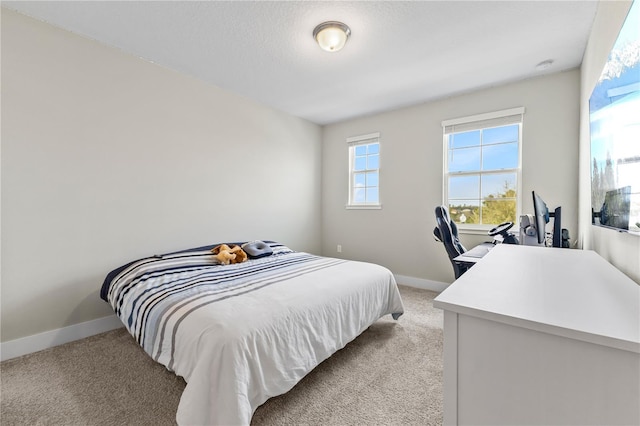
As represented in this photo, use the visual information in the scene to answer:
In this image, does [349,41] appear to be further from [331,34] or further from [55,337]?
[55,337]

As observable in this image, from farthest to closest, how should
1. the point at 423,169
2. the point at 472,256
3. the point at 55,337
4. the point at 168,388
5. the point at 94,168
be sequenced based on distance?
the point at 423,169 → the point at 94,168 → the point at 55,337 → the point at 472,256 → the point at 168,388

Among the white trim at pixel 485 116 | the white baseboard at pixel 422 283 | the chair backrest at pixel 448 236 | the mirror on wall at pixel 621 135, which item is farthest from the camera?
the white baseboard at pixel 422 283

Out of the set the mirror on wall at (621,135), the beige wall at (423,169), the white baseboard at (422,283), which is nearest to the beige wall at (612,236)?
the mirror on wall at (621,135)

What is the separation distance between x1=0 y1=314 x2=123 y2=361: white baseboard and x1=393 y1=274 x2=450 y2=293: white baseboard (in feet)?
11.1

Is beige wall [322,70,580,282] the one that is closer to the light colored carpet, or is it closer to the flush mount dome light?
the light colored carpet

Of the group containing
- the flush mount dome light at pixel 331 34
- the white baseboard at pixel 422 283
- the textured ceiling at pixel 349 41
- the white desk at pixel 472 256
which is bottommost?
the white baseboard at pixel 422 283

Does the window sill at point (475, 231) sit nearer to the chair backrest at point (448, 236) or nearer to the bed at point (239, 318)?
the chair backrest at point (448, 236)

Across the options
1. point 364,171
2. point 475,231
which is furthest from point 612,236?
point 364,171

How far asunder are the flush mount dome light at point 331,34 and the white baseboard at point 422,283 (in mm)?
3032

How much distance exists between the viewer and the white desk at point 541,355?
55 centimetres

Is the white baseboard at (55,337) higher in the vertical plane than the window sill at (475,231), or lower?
lower

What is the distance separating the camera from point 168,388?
171 centimetres

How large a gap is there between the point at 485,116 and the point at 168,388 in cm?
403

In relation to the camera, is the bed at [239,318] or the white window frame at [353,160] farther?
the white window frame at [353,160]
